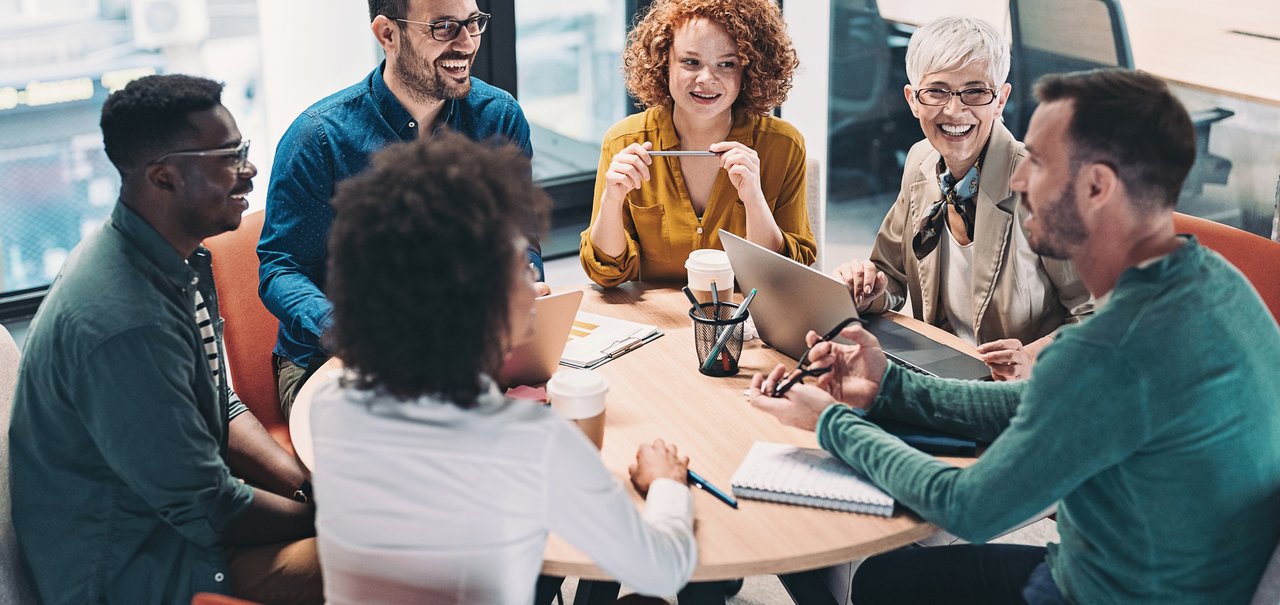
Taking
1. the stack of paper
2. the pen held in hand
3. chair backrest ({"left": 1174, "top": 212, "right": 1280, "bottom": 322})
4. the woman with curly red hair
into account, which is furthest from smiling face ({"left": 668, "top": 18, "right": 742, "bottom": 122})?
chair backrest ({"left": 1174, "top": 212, "right": 1280, "bottom": 322})

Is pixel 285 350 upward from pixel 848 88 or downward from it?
downward

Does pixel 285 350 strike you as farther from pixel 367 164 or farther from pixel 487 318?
pixel 487 318

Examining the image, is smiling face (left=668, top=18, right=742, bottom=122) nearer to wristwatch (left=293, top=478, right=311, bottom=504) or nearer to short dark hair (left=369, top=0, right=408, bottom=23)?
short dark hair (left=369, top=0, right=408, bottom=23)

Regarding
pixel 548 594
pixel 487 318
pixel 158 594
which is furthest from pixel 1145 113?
pixel 158 594

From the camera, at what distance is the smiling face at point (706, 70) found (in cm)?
269

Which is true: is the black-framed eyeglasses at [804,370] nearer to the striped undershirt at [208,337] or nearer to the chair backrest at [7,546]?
the striped undershirt at [208,337]

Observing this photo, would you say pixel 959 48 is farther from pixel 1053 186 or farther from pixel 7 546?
pixel 7 546

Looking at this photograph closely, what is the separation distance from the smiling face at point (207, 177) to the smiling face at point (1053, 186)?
4.01 feet

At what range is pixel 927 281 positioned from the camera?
253 centimetres

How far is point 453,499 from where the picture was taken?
4.14ft

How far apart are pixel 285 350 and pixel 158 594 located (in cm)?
90

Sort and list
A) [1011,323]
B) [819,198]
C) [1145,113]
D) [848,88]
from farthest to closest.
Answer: [848,88] → [819,198] → [1011,323] → [1145,113]

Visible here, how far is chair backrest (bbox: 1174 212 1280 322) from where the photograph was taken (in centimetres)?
233

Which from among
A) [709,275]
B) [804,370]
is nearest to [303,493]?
[709,275]
